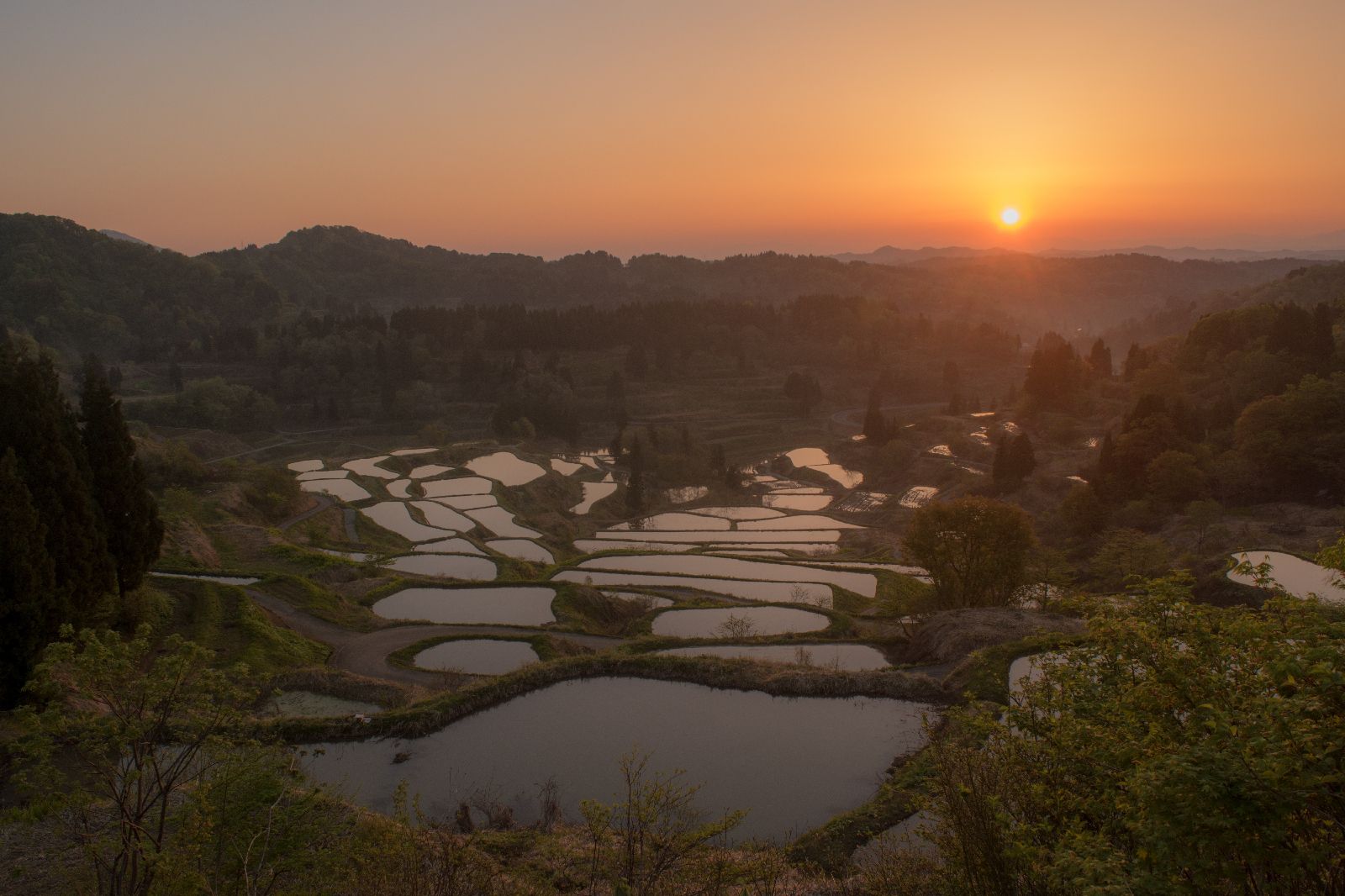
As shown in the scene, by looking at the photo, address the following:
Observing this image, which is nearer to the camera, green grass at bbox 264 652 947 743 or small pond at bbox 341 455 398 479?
green grass at bbox 264 652 947 743

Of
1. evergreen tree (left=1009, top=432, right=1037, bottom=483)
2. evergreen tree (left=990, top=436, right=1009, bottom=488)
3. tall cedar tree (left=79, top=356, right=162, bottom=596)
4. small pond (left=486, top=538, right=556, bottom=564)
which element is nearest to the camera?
tall cedar tree (left=79, top=356, right=162, bottom=596)

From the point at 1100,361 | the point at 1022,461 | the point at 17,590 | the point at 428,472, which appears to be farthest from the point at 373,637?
the point at 1100,361

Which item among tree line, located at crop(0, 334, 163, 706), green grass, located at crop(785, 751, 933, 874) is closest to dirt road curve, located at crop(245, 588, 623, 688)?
tree line, located at crop(0, 334, 163, 706)

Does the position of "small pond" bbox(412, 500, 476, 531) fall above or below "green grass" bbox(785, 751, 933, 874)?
below

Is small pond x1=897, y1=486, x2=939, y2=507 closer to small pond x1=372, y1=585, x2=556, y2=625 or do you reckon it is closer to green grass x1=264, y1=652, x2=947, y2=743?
small pond x1=372, y1=585, x2=556, y2=625

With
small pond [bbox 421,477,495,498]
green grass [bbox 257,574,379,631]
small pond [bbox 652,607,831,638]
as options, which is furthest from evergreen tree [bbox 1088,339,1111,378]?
green grass [bbox 257,574,379,631]

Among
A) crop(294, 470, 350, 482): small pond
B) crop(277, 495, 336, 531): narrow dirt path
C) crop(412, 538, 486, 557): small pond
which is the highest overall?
crop(294, 470, 350, 482): small pond

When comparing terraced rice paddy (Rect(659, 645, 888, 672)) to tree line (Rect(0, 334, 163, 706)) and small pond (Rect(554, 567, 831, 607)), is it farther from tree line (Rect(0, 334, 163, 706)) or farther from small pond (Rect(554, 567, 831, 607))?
tree line (Rect(0, 334, 163, 706))

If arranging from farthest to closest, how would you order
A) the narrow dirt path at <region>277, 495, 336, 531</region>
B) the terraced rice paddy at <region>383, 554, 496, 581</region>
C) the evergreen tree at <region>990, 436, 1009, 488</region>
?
the evergreen tree at <region>990, 436, 1009, 488</region> → the narrow dirt path at <region>277, 495, 336, 531</region> → the terraced rice paddy at <region>383, 554, 496, 581</region>
